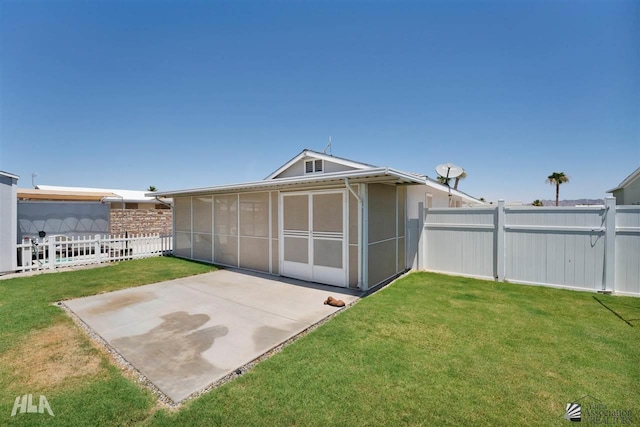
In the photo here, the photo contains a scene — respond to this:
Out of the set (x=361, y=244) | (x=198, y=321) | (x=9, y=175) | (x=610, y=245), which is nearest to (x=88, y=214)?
(x=9, y=175)

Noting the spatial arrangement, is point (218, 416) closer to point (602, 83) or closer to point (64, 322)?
point (64, 322)

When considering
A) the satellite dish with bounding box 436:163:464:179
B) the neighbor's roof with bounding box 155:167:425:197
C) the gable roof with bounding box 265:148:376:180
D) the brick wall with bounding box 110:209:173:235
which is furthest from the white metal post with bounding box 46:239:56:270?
the satellite dish with bounding box 436:163:464:179

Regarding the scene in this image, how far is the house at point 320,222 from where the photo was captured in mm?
5914

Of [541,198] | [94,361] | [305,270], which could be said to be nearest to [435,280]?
[305,270]

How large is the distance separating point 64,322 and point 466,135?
15397mm

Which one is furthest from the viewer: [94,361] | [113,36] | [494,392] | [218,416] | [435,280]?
[113,36]

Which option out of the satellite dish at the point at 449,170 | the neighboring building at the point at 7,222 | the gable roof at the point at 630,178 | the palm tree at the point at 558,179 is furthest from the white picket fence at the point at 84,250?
the palm tree at the point at 558,179

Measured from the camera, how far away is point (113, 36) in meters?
7.57

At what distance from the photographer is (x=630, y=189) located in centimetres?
1077

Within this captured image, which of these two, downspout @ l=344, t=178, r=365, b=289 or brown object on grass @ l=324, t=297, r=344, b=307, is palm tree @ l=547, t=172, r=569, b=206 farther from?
brown object on grass @ l=324, t=297, r=344, b=307

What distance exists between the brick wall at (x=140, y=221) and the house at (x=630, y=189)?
21.0 metres

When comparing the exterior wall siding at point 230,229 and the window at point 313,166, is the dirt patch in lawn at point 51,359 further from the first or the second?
the window at point 313,166

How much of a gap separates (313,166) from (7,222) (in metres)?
9.05

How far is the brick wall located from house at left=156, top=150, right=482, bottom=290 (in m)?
7.83
